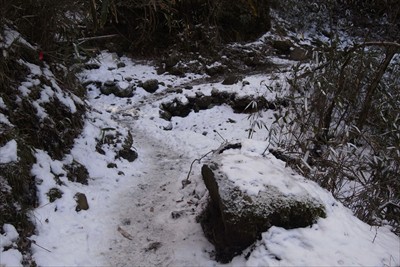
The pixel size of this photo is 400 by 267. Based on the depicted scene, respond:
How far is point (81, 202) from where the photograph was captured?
142 inches

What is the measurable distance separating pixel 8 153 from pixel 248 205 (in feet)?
7.08

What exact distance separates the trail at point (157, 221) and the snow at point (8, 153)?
1188 millimetres

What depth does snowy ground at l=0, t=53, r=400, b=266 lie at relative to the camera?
108 inches

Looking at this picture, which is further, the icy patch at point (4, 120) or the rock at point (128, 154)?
the rock at point (128, 154)

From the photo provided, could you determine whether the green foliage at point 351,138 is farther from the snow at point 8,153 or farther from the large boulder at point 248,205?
the snow at point 8,153

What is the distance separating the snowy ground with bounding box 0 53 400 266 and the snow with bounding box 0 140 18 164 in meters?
0.01

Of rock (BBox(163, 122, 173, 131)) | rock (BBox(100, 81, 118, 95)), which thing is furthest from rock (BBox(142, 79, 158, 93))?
rock (BBox(163, 122, 173, 131))

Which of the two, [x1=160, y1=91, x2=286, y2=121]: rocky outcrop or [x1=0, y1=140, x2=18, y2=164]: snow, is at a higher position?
[x1=0, y1=140, x2=18, y2=164]: snow

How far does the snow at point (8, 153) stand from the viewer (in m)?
3.07

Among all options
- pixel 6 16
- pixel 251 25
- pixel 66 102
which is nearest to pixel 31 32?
pixel 6 16

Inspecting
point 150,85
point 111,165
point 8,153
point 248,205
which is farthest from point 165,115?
point 248,205

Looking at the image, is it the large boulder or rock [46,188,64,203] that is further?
rock [46,188,64,203]

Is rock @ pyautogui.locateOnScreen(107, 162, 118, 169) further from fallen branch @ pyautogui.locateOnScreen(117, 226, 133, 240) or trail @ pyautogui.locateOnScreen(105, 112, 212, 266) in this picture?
fallen branch @ pyautogui.locateOnScreen(117, 226, 133, 240)

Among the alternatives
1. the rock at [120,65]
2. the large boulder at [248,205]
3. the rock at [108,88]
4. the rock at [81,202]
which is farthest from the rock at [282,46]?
the rock at [81,202]
